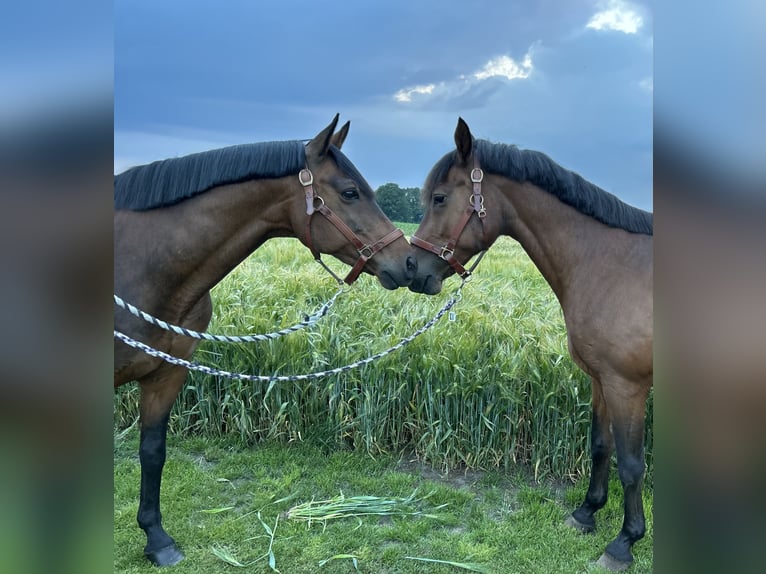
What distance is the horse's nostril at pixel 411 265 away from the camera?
282 centimetres

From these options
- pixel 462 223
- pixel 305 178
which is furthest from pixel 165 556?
pixel 462 223

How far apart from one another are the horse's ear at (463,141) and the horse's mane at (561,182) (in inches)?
2.0

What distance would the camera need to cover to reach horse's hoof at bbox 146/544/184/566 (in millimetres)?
2986

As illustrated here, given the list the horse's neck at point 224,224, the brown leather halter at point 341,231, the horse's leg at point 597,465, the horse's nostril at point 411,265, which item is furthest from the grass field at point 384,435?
the horse's neck at point 224,224

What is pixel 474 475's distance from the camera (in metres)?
4.28

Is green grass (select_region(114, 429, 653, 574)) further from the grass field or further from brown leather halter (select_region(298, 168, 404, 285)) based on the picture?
brown leather halter (select_region(298, 168, 404, 285))

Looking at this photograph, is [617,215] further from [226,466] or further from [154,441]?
[226,466]

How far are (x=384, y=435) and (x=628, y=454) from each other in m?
2.22

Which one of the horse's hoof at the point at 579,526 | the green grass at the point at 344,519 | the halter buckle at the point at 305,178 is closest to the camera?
the halter buckle at the point at 305,178

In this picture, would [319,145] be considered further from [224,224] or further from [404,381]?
[404,381]

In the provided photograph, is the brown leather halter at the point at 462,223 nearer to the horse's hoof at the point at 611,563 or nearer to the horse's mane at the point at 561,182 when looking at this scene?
the horse's mane at the point at 561,182

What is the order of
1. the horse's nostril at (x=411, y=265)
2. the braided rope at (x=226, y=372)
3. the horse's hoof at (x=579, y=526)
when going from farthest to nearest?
the horse's hoof at (x=579, y=526), the horse's nostril at (x=411, y=265), the braided rope at (x=226, y=372)
